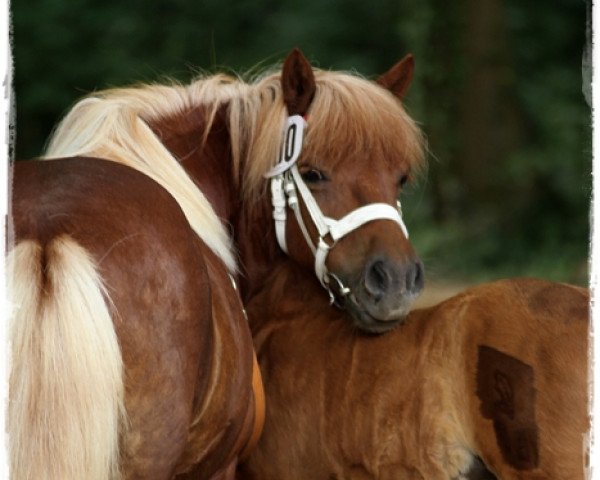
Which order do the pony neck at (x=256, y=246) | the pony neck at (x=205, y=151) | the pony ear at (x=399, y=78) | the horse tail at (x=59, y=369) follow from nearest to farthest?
the horse tail at (x=59, y=369) → the pony neck at (x=205, y=151) → the pony neck at (x=256, y=246) → the pony ear at (x=399, y=78)

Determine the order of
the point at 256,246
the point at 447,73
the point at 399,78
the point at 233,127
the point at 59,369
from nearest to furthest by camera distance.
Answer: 1. the point at 59,369
2. the point at 233,127
3. the point at 256,246
4. the point at 399,78
5. the point at 447,73

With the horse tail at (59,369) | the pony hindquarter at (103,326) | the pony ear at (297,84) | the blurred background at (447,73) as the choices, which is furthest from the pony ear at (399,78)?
the blurred background at (447,73)

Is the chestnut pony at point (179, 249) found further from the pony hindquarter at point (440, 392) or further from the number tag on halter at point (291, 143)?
the pony hindquarter at point (440, 392)

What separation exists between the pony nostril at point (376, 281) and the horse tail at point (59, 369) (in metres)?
1.10

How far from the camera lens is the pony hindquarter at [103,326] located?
2.21 m

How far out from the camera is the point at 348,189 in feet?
10.8

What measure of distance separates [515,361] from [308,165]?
2.95 feet

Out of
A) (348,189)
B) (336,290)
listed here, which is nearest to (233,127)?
(348,189)

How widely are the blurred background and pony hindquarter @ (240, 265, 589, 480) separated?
4683 mm

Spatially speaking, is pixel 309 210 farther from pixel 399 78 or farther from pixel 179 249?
pixel 179 249

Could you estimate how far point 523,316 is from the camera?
2992mm

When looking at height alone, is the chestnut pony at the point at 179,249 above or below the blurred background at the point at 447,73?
above

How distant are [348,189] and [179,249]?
96cm

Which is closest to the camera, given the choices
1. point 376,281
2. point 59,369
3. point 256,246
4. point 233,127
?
point 59,369
